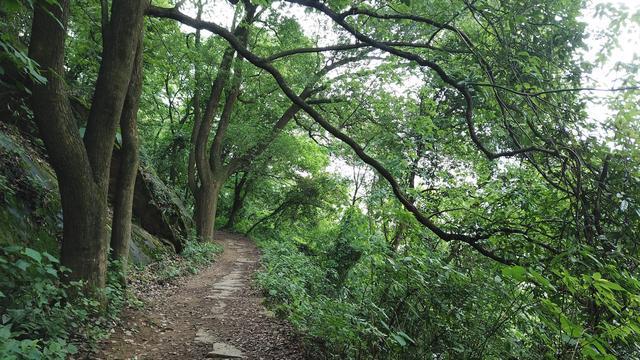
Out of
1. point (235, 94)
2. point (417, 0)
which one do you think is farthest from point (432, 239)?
point (235, 94)

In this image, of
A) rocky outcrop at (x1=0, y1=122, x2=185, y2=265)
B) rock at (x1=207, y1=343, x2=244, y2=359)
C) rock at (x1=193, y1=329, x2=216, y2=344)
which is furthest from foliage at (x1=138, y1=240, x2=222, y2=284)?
rock at (x1=207, y1=343, x2=244, y2=359)

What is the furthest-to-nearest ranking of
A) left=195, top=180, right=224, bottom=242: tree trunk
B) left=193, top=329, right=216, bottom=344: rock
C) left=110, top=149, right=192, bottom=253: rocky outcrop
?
left=195, top=180, right=224, bottom=242: tree trunk, left=110, top=149, right=192, bottom=253: rocky outcrop, left=193, top=329, right=216, bottom=344: rock

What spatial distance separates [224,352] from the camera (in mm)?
4949

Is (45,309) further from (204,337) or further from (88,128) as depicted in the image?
(88,128)

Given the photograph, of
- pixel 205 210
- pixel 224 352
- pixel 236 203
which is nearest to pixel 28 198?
pixel 224 352

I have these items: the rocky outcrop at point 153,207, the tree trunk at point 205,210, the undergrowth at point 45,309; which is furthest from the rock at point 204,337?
the tree trunk at point 205,210

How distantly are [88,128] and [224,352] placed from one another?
123 inches

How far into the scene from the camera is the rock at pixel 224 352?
15.8 ft

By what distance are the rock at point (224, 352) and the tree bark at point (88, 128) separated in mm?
1591

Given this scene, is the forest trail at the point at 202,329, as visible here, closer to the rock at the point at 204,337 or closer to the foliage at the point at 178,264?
the rock at the point at 204,337

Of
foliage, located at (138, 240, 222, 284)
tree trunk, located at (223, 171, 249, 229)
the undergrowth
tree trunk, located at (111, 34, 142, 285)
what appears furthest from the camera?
tree trunk, located at (223, 171, 249, 229)

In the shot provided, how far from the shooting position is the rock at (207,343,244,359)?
4.83 meters

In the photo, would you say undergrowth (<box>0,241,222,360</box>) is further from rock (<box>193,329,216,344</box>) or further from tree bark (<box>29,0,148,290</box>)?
rock (<box>193,329,216,344</box>)

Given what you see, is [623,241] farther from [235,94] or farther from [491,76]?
[235,94]
